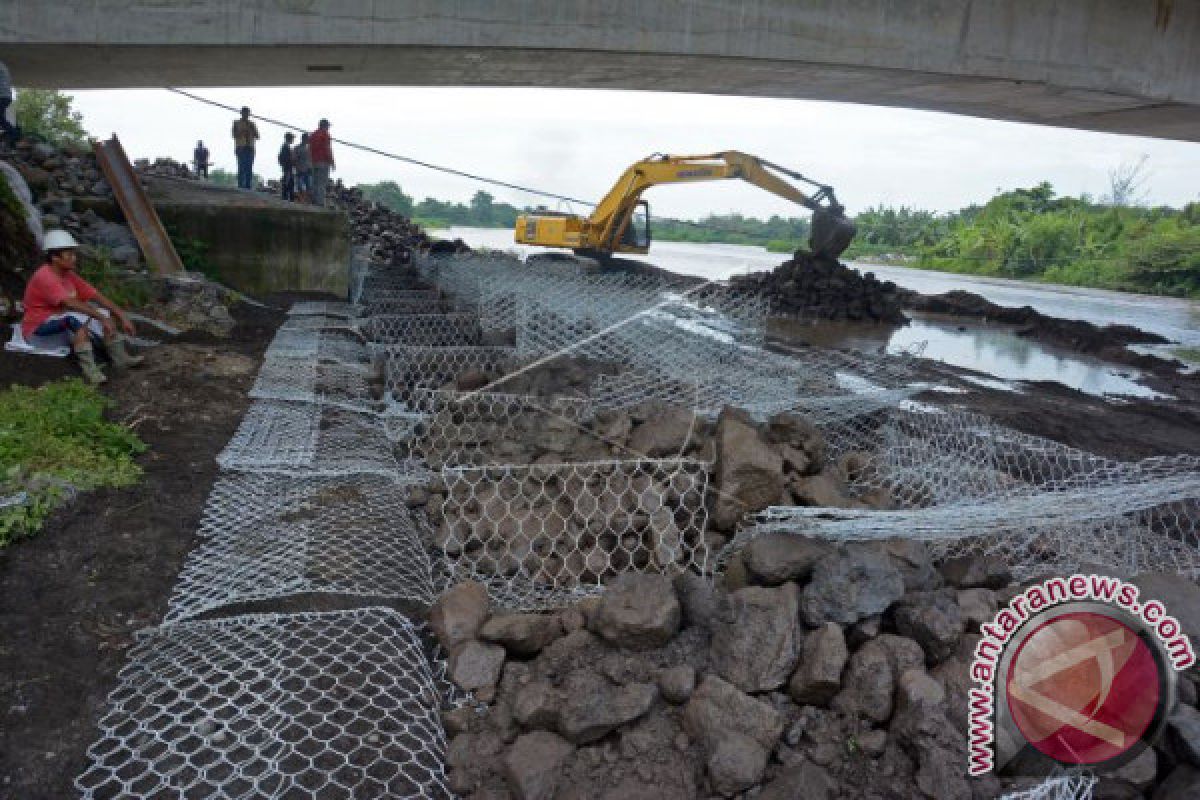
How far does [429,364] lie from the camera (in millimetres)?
5438

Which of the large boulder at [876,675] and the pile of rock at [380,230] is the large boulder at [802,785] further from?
the pile of rock at [380,230]

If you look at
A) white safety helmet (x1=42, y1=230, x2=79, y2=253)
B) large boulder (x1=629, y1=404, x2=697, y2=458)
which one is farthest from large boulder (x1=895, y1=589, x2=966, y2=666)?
white safety helmet (x1=42, y1=230, x2=79, y2=253)

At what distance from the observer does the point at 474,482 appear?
10.7 ft

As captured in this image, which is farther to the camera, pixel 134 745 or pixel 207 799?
pixel 134 745

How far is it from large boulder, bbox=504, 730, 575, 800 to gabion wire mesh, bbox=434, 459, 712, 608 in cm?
78

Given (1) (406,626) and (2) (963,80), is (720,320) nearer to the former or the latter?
Result: (1) (406,626)

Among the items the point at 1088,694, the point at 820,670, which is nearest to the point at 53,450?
the point at 820,670

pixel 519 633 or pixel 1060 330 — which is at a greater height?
pixel 1060 330

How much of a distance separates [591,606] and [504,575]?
611mm

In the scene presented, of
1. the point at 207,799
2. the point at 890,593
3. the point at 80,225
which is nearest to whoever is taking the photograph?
the point at 207,799

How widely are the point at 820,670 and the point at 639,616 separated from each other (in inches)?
20.6

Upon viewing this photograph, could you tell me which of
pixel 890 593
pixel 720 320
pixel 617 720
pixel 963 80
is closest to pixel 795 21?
pixel 963 80

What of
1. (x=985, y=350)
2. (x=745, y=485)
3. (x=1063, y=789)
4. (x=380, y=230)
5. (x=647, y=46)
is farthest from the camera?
(x=380, y=230)

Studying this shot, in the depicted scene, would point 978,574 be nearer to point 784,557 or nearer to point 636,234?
point 784,557
